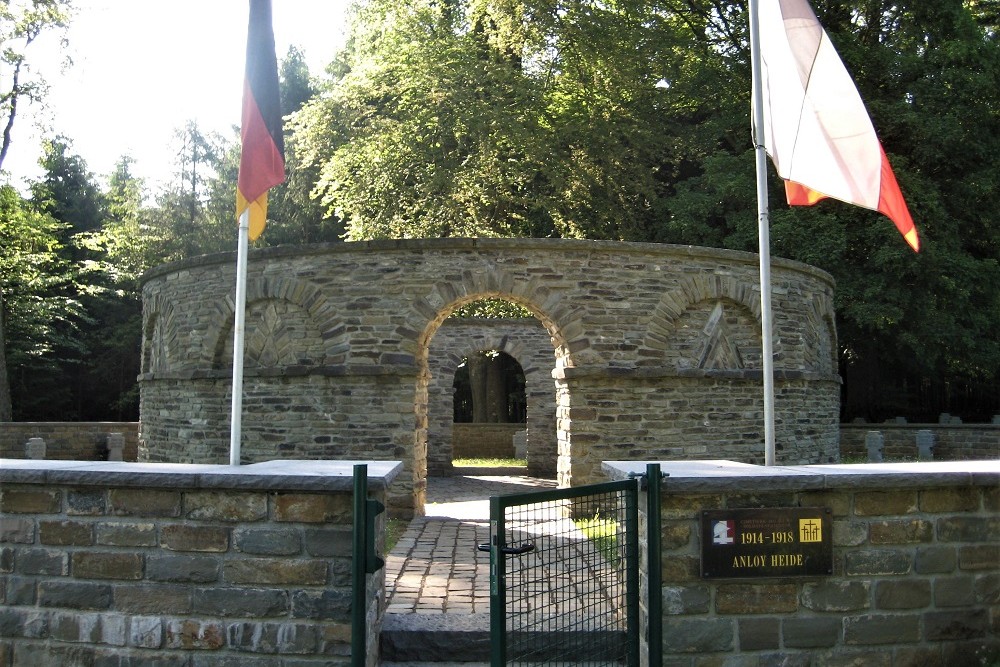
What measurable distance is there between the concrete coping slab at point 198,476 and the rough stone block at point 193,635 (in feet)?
2.46

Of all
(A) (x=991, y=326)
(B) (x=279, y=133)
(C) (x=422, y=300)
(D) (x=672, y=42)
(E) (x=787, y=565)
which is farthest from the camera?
(D) (x=672, y=42)

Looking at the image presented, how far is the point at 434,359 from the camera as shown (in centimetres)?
1759

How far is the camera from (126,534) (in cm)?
460

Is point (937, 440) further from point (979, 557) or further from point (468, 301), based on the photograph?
point (979, 557)

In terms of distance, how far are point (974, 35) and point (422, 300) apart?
15.6m

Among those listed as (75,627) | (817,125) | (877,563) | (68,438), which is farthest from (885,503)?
(68,438)

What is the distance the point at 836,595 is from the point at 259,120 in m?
4.76

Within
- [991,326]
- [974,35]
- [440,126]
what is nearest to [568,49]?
[440,126]

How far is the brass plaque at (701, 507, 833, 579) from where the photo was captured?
4.50 m

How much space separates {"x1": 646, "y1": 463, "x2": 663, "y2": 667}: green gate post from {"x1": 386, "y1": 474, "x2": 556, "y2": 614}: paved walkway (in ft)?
5.91

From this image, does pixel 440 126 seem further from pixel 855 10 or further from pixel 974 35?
pixel 974 35

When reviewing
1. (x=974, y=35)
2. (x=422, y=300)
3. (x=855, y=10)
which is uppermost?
(x=855, y=10)

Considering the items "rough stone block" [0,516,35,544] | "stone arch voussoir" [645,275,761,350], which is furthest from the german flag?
"stone arch voussoir" [645,275,761,350]

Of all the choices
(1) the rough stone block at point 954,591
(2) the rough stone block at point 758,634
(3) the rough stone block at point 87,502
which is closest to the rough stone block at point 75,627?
(3) the rough stone block at point 87,502
